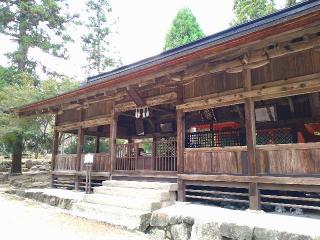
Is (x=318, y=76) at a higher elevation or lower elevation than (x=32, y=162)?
higher

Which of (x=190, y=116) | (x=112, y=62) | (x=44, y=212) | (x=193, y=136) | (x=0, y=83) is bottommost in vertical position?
(x=44, y=212)

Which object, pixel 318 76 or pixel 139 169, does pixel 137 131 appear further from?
pixel 318 76

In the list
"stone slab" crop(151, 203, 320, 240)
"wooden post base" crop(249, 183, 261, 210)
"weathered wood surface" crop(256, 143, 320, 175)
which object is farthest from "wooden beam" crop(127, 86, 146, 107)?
"wooden post base" crop(249, 183, 261, 210)

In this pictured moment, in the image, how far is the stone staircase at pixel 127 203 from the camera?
7.23 m

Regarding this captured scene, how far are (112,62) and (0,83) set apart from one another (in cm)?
1617

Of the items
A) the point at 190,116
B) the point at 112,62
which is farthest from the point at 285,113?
the point at 112,62

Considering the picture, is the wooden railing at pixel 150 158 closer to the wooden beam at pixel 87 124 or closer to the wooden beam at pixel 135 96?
the wooden beam at pixel 87 124

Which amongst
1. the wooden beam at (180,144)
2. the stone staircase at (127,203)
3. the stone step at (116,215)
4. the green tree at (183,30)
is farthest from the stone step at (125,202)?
the green tree at (183,30)

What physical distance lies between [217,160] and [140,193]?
8.31 ft

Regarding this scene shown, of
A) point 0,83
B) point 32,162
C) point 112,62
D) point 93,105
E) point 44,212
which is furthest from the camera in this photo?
point 112,62

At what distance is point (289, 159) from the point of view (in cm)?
684

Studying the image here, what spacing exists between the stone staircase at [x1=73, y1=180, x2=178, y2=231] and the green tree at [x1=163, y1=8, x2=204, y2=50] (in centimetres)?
2364

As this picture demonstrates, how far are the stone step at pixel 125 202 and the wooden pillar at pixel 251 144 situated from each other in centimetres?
239

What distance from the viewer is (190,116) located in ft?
39.7
